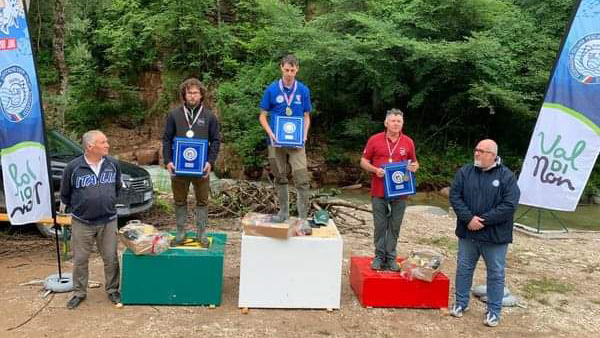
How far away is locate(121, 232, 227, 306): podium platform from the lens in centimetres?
443

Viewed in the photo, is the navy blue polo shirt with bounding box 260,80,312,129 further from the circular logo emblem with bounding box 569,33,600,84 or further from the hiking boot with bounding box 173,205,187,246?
the circular logo emblem with bounding box 569,33,600,84

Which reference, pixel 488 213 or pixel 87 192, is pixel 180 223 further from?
pixel 488 213

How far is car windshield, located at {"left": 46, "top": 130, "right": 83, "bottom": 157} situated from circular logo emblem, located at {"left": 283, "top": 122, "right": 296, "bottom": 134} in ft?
12.3

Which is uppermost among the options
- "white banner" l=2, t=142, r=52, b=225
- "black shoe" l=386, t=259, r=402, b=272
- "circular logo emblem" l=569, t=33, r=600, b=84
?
"circular logo emblem" l=569, t=33, r=600, b=84

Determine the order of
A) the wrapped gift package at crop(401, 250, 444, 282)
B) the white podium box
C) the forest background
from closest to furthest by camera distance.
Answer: the white podium box < the wrapped gift package at crop(401, 250, 444, 282) < the forest background

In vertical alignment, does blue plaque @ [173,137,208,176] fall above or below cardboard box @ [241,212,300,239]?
above

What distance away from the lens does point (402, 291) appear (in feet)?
15.3

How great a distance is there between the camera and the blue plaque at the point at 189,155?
448 cm

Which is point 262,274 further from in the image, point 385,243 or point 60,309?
point 60,309

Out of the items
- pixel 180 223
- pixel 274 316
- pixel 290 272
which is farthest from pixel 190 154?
pixel 274 316

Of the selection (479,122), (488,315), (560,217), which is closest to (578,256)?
(488,315)

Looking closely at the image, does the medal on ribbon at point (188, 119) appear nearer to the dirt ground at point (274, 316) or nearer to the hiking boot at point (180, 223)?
the hiking boot at point (180, 223)

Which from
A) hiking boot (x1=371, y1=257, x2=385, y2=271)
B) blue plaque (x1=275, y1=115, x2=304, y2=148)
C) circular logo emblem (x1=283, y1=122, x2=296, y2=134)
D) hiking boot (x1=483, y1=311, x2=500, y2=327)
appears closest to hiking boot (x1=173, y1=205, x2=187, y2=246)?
blue plaque (x1=275, y1=115, x2=304, y2=148)

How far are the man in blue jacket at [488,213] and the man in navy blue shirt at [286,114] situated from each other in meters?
1.36
